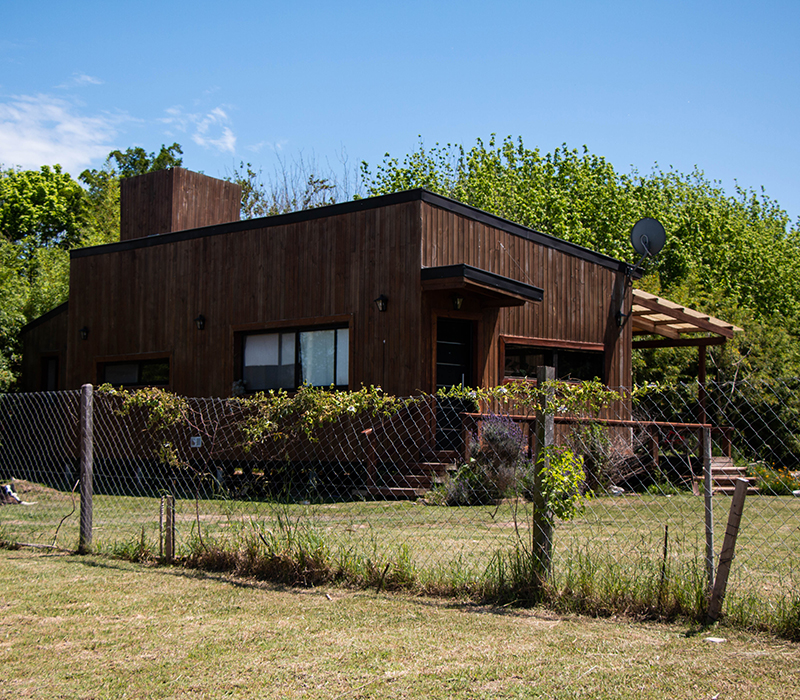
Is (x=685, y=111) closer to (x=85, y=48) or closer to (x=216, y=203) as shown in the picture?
(x=216, y=203)

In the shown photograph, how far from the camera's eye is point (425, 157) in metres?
31.3

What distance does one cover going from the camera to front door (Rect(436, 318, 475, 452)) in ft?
39.4

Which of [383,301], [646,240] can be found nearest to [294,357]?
[383,301]

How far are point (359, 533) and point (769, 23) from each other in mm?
13044

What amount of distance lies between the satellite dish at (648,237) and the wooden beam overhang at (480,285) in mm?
3373

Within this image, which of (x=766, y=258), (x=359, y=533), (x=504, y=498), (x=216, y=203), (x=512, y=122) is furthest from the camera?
(x=766, y=258)

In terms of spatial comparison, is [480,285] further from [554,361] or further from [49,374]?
[49,374]

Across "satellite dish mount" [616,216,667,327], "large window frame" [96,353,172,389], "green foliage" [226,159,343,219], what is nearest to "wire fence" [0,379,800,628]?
"large window frame" [96,353,172,389]

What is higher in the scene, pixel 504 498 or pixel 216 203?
pixel 216 203

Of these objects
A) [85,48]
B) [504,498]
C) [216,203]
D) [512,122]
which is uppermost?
[512,122]

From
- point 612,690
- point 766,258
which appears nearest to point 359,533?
point 612,690

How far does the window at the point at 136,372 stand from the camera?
14.9 meters

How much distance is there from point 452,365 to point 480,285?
5.14 ft

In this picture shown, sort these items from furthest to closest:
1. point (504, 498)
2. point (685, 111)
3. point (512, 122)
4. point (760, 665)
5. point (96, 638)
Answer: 1. point (512, 122)
2. point (685, 111)
3. point (504, 498)
4. point (96, 638)
5. point (760, 665)
